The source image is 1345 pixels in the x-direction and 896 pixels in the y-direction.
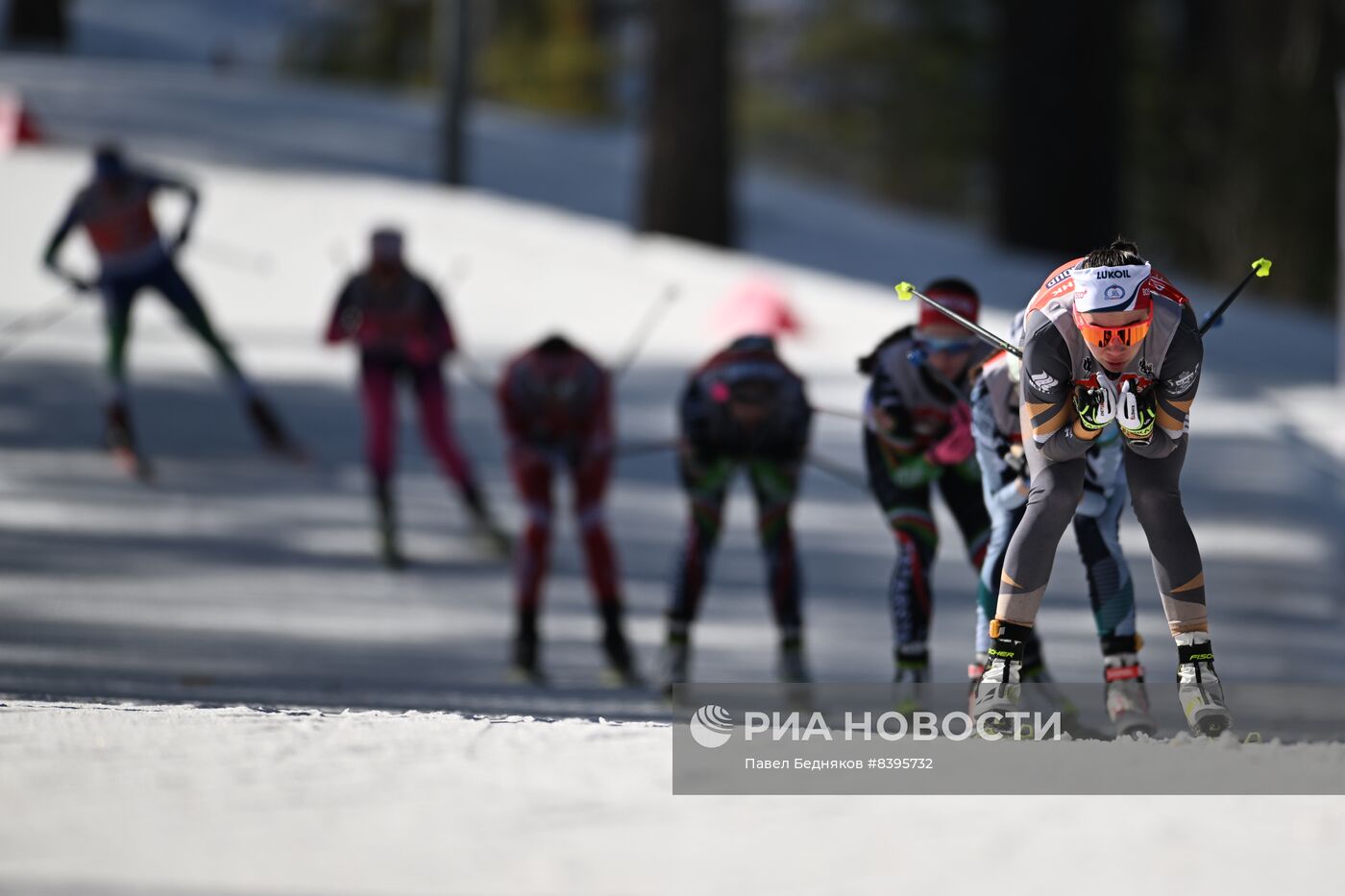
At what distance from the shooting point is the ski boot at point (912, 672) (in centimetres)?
695

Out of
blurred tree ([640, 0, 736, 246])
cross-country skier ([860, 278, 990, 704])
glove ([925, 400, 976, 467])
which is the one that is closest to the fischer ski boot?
cross-country skier ([860, 278, 990, 704])

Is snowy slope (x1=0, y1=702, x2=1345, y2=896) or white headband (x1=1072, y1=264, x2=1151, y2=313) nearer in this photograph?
snowy slope (x1=0, y1=702, x2=1345, y2=896)

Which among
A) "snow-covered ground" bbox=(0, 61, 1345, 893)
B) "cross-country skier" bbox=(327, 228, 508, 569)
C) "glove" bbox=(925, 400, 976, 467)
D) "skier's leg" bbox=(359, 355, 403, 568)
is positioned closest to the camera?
"snow-covered ground" bbox=(0, 61, 1345, 893)

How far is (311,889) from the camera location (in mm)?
4188

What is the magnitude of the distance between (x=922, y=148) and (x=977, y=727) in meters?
39.4

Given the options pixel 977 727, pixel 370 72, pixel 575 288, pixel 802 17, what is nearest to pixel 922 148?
pixel 802 17

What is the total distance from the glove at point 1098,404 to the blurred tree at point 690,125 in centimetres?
1243

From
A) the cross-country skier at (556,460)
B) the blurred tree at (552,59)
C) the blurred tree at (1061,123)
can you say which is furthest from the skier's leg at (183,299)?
the blurred tree at (552,59)

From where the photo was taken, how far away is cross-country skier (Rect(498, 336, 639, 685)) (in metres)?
8.84

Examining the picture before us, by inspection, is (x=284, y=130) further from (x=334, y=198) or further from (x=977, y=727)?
(x=977, y=727)

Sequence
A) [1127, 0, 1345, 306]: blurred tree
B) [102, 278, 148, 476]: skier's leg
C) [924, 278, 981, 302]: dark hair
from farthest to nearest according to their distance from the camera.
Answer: [1127, 0, 1345, 306]: blurred tree, [102, 278, 148, 476]: skier's leg, [924, 278, 981, 302]: dark hair

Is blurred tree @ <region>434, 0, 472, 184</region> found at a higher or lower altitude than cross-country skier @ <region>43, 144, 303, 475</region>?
higher

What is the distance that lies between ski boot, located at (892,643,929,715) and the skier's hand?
1909 mm

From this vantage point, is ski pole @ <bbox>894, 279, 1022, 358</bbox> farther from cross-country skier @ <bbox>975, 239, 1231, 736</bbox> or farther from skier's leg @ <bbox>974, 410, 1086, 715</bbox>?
skier's leg @ <bbox>974, 410, 1086, 715</bbox>
